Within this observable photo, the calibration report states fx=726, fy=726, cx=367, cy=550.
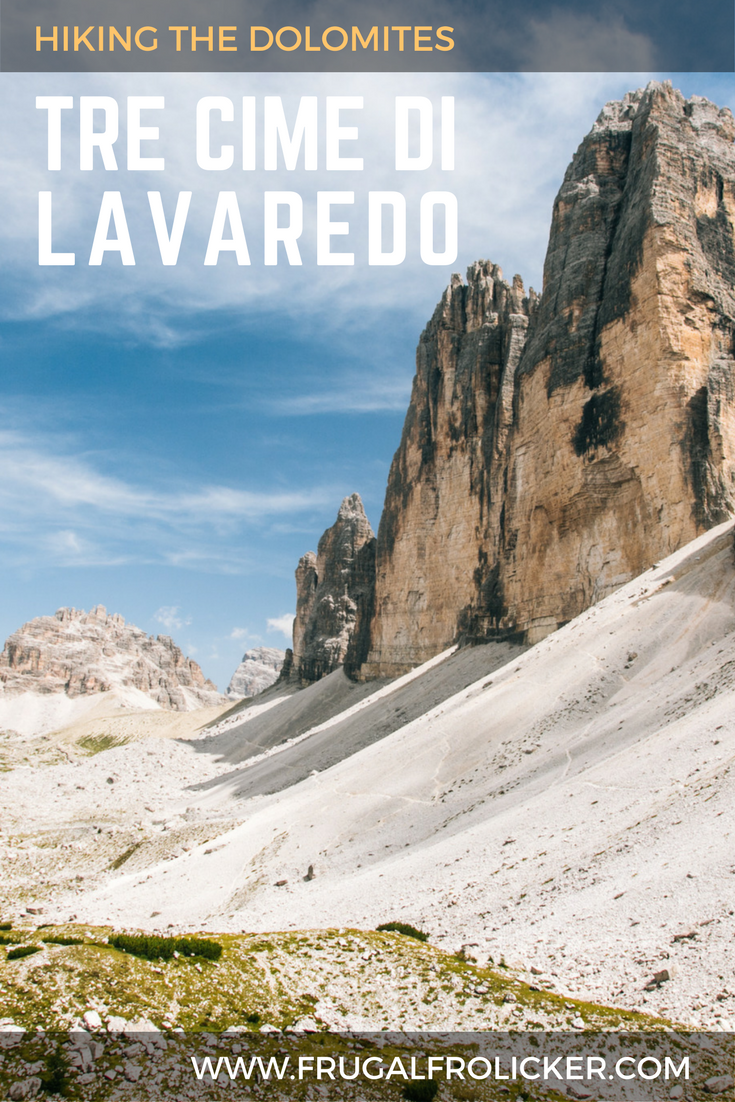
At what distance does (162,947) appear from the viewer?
10.9 metres

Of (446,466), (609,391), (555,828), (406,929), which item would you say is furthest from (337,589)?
(406,929)

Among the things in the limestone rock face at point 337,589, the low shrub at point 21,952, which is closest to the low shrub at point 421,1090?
the low shrub at point 21,952

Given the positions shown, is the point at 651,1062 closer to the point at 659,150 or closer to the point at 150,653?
the point at 659,150

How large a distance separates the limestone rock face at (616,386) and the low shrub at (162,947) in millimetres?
27049

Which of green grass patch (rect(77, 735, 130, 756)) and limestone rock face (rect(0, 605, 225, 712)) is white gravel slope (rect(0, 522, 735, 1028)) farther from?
limestone rock face (rect(0, 605, 225, 712))

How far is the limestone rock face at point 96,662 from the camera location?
15538cm

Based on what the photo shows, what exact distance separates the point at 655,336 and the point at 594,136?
16.7m

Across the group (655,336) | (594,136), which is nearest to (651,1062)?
(655,336)

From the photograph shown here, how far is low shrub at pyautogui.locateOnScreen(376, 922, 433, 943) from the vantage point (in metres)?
13.3

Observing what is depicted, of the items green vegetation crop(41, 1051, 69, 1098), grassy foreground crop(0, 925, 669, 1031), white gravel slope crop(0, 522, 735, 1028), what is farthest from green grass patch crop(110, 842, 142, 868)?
green vegetation crop(41, 1051, 69, 1098)

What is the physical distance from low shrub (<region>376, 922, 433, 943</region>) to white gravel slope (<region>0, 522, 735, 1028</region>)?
1.15 ft

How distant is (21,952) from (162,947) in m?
1.93

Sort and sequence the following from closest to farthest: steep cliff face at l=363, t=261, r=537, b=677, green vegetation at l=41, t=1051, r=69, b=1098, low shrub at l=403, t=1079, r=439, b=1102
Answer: green vegetation at l=41, t=1051, r=69, b=1098, low shrub at l=403, t=1079, r=439, b=1102, steep cliff face at l=363, t=261, r=537, b=677

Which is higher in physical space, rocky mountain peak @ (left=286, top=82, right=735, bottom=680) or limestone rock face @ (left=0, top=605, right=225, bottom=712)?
rocky mountain peak @ (left=286, top=82, right=735, bottom=680)
